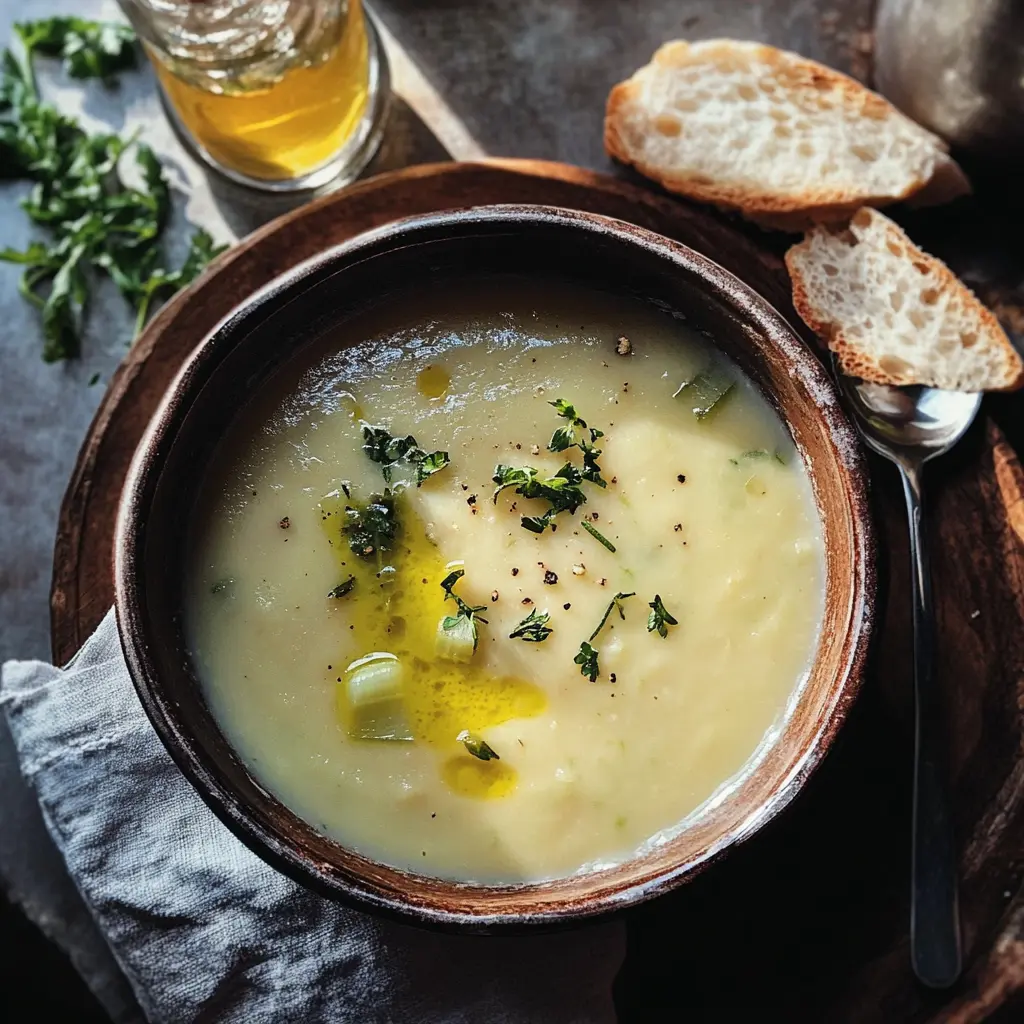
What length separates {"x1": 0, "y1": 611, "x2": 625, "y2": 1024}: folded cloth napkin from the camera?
2041mm

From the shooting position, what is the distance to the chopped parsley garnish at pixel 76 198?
2.52 metres

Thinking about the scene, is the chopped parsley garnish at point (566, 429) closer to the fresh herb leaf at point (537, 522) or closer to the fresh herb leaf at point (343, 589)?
the fresh herb leaf at point (537, 522)

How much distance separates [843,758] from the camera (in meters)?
2.18

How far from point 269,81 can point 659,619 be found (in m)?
1.28

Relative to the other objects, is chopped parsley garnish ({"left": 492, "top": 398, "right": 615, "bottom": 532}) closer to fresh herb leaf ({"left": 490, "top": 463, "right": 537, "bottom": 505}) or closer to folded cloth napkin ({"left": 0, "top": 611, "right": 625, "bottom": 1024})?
fresh herb leaf ({"left": 490, "top": 463, "right": 537, "bottom": 505})

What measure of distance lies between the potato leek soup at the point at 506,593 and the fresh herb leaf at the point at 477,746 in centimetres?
2

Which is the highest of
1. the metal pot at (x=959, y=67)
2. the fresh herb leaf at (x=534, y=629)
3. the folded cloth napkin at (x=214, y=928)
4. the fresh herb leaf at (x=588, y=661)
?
the metal pot at (x=959, y=67)

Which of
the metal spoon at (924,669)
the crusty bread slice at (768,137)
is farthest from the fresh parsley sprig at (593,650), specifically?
the crusty bread slice at (768,137)

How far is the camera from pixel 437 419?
6.61 feet

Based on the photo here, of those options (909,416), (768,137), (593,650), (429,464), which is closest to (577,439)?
(429,464)

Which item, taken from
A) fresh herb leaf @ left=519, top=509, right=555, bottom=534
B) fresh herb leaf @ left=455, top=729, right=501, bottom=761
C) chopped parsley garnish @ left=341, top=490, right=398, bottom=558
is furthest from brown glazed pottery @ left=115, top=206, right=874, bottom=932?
fresh herb leaf @ left=519, top=509, right=555, bottom=534

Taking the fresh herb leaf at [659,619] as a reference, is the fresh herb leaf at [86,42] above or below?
above

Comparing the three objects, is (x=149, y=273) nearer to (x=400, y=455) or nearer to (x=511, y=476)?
(x=400, y=455)

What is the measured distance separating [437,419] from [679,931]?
1.02m
